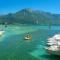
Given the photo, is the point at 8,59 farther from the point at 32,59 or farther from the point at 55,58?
the point at 55,58

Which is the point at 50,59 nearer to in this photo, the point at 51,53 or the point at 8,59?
the point at 51,53

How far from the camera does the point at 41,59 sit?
90.4ft

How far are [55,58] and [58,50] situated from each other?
112 centimetres

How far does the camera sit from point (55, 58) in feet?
91.0

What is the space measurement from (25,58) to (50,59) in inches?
134

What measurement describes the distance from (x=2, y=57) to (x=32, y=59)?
435 centimetres

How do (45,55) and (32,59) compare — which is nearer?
(32,59)

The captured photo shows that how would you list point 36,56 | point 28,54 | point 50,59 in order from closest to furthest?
point 50,59, point 36,56, point 28,54

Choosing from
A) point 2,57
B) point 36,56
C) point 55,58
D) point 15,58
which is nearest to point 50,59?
point 55,58

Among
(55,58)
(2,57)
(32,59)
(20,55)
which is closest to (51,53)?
(55,58)

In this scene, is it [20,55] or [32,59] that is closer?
[32,59]

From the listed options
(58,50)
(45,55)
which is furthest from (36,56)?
(58,50)

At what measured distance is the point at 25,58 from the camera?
2853 cm

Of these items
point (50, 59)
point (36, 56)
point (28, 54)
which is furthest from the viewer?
point (28, 54)
